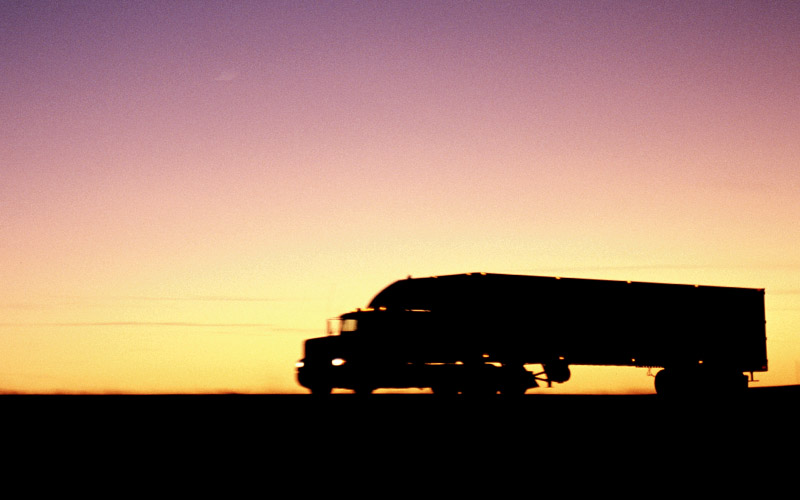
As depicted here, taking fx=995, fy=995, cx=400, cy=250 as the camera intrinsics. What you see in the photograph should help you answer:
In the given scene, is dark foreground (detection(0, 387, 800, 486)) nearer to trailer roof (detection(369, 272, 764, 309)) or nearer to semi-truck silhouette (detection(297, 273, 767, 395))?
semi-truck silhouette (detection(297, 273, 767, 395))

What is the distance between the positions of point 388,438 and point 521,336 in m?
13.1

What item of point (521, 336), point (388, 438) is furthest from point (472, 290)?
point (388, 438)

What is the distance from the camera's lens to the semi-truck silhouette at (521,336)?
2459 cm

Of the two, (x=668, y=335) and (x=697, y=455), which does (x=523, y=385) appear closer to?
(x=668, y=335)

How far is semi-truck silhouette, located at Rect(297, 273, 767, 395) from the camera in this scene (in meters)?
24.6

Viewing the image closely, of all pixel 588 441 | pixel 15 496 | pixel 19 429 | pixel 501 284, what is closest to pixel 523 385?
pixel 501 284

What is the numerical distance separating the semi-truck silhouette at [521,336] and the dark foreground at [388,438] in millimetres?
3585

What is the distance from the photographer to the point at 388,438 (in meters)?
13.6

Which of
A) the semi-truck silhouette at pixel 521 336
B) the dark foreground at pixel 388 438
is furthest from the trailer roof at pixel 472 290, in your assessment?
the dark foreground at pixel 388 438

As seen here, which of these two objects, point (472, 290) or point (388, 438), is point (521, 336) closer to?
point (472, 290)

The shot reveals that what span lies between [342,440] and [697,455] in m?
4.52

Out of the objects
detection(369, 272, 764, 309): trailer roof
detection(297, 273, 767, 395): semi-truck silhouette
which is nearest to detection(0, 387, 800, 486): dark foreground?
detection(297, 273, 767, 395): semi-truck silhouette

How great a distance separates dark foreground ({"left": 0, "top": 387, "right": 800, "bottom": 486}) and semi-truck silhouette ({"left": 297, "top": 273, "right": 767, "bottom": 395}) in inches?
141

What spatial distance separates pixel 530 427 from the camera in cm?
1553
